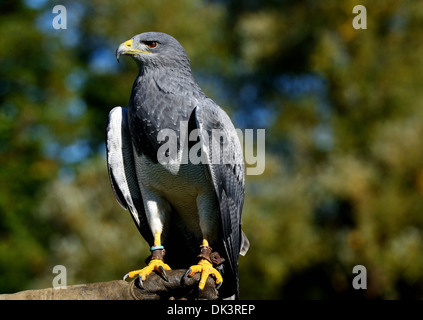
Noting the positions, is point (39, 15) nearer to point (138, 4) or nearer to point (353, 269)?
point (138, 4)

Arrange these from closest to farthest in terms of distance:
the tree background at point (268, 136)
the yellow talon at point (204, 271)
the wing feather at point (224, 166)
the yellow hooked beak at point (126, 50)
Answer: the yellow talon at point (204, 271)
the wing feather at point (224, 166)
the yellow hooked beak at point (126, 50)
the tree background at point (268, 136)

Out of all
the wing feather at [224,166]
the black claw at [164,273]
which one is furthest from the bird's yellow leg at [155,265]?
the wing feather at [224,166]

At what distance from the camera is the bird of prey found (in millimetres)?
3584

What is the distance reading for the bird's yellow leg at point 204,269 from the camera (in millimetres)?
3453

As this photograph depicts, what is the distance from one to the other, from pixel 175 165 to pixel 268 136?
37.4 ft

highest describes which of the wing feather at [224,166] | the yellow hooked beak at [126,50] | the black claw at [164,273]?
the yellow hooked beak at [126,50]

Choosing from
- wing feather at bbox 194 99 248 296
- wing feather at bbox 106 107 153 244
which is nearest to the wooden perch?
wing feather at bbox 194 99 248 296

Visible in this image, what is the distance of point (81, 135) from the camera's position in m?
15.4

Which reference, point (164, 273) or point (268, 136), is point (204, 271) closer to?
point (164, 273)

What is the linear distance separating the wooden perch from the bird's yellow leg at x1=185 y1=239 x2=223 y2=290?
4cm

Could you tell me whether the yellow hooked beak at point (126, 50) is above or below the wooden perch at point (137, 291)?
above

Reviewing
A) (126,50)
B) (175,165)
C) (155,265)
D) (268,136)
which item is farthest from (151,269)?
A: (268,136)

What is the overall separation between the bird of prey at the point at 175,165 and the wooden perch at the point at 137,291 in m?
0.06

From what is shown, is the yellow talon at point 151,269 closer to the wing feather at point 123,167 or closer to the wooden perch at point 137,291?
the wooden perch at point 137,291
